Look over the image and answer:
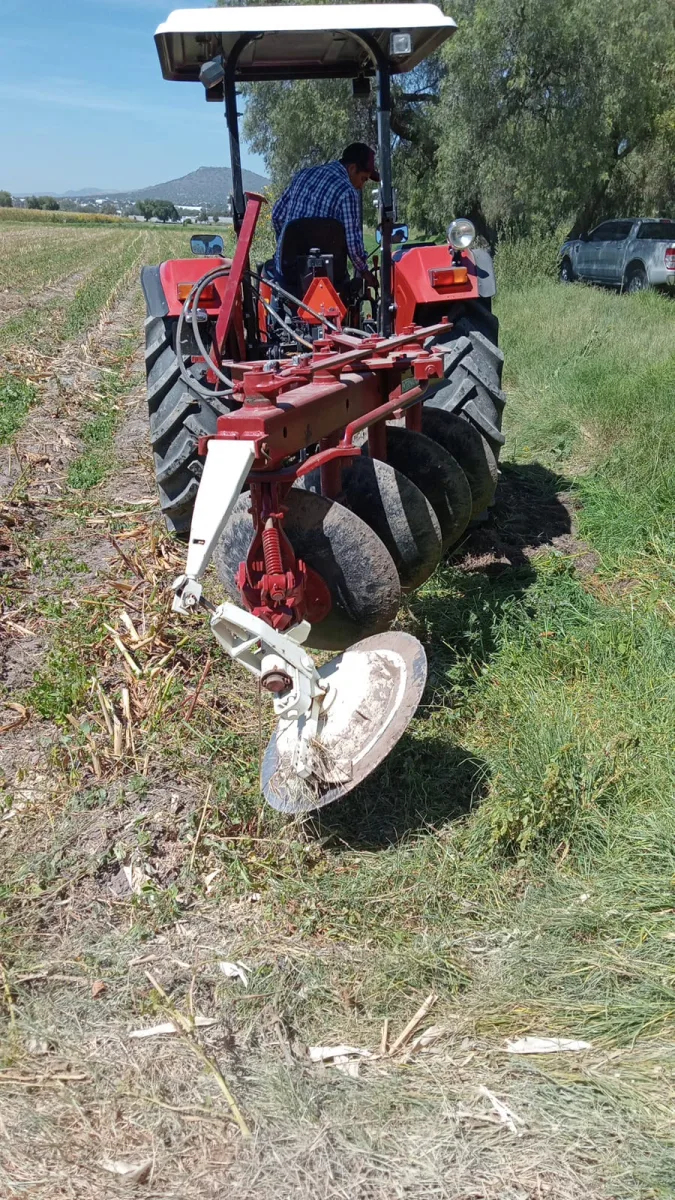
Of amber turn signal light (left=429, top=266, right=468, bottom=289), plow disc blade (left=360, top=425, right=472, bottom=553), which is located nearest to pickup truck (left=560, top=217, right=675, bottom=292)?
amber turn signal light (left=429, top=266, right=468, bottom=289)

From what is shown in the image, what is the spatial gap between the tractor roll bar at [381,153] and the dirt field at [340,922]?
1447 millimetres

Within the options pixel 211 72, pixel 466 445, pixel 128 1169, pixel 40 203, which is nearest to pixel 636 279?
pixel 466 445

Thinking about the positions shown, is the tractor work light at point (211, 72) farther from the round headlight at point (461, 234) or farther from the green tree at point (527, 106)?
the green tree at point (527, 106)

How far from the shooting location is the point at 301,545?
3.29m

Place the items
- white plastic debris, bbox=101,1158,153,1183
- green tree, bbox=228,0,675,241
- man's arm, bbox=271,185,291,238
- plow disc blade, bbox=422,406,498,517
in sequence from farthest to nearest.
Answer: green tree, bbox=228,0,675,241 < man's arm, bbox=271,185,291,238 < plow disc blade, bbox=422,406,498,517 < white plastic debris, bbox=101,1158,153,1183

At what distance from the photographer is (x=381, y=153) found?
4.21m

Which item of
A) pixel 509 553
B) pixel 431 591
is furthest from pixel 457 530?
pixel 509 553

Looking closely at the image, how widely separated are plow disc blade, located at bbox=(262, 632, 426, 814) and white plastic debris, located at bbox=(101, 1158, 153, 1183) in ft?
3.63

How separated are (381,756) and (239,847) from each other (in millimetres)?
539

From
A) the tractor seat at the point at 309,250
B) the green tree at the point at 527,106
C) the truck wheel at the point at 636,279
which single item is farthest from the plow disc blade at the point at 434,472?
the green tree at the point at 527,106

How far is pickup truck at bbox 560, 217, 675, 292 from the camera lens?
52.4ft

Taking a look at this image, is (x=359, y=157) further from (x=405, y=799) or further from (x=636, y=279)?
(x=636, y=279)

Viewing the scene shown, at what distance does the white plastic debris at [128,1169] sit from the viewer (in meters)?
1.97

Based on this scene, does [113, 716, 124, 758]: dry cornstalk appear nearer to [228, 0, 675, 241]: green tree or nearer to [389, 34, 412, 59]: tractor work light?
[389, 34, 412, 59]: tractor work light
